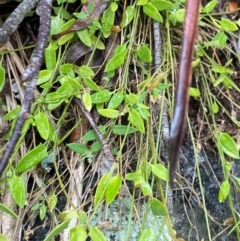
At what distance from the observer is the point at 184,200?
1161 mm

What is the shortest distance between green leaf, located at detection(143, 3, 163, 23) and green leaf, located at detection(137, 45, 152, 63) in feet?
0.23

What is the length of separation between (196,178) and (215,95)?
22cm

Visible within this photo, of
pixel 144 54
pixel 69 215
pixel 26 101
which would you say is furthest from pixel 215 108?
pixel 26 101

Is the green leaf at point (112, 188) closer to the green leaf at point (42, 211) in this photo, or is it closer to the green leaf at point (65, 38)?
the green leaf at point (42, 211)

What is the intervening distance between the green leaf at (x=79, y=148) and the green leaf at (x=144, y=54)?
0.24 m

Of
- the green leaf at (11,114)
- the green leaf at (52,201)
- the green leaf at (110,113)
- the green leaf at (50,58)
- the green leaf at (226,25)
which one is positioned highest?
the green leaf at (50,58)

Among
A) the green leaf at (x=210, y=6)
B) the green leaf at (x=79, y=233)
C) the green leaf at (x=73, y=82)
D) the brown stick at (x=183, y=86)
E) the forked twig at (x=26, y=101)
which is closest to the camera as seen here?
the brown stick at (x=183, y=86)

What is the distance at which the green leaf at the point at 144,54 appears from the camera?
1.09 m

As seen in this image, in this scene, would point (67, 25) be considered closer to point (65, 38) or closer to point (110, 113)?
point (65, 38)

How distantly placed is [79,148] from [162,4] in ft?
1.23

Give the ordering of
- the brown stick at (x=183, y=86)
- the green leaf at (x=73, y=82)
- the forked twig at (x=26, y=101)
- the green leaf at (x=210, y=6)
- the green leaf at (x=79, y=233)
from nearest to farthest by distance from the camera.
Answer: the brown stick at (x=183, y=86)
the forked twig at (x=26, y=101)
the green leaf at (x=79, y=233)
the green leaf at (x=73, y=82)
the green leaf at (x=210, y=6)

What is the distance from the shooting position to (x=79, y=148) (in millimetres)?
1066

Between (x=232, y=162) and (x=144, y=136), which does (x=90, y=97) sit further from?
(x=232, y=162)

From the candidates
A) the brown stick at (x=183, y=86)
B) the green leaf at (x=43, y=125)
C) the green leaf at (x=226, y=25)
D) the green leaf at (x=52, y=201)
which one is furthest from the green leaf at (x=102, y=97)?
the brown stick at (x=183, y=86)
